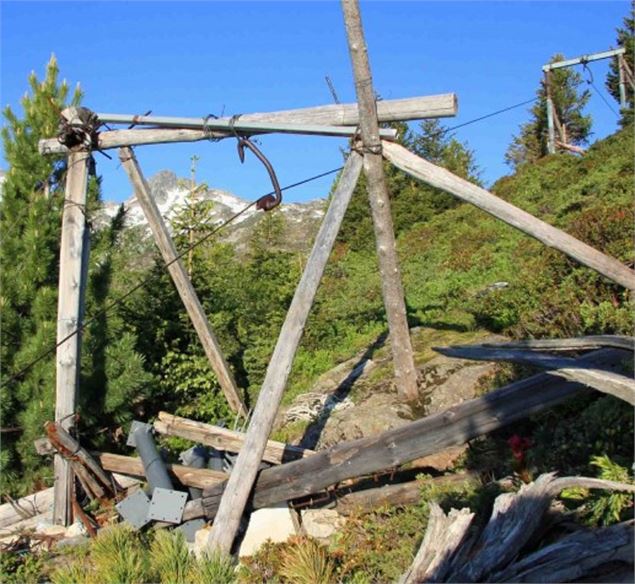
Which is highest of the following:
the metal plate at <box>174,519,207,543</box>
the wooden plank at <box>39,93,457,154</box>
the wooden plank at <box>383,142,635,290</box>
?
the wooden plank at <box>39,93,457,154</box>

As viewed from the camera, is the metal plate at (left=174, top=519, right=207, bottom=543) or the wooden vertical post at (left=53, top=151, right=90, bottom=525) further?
the wooden vertical post at (left=53, top=151, right=90, bottom=525)

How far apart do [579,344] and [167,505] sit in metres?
4.46

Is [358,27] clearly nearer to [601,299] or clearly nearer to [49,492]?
[601,299]

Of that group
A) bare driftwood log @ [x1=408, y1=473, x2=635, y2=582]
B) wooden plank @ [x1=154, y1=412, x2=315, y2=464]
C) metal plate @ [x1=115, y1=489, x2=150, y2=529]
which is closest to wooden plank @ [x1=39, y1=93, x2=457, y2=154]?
wooden plank @ [x1=154, y1=412, x2=315, y2=464]

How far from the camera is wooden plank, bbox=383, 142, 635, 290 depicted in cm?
534

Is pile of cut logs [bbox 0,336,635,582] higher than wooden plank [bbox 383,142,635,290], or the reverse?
wooden plank [bbox 383,142,635,290]

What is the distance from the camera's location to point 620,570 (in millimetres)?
4180

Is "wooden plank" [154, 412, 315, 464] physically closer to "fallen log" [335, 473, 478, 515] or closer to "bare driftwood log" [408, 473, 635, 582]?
"fallen log" [335, 473, 478, 515]

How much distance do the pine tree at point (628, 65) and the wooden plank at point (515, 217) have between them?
21.6 m

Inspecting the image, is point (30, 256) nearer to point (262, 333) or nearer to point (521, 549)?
point (262, 333)

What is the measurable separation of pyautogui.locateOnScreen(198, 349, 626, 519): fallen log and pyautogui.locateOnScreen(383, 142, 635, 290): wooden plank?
1.24 meters

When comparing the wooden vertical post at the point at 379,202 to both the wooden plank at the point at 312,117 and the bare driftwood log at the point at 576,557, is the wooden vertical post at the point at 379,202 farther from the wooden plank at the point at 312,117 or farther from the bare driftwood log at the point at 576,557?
the bare driftwood log at the point at 576,557

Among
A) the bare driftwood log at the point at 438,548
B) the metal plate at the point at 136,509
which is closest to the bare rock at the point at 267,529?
the metal plate at the point at 136,509

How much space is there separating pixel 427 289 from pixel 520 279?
156 inches
